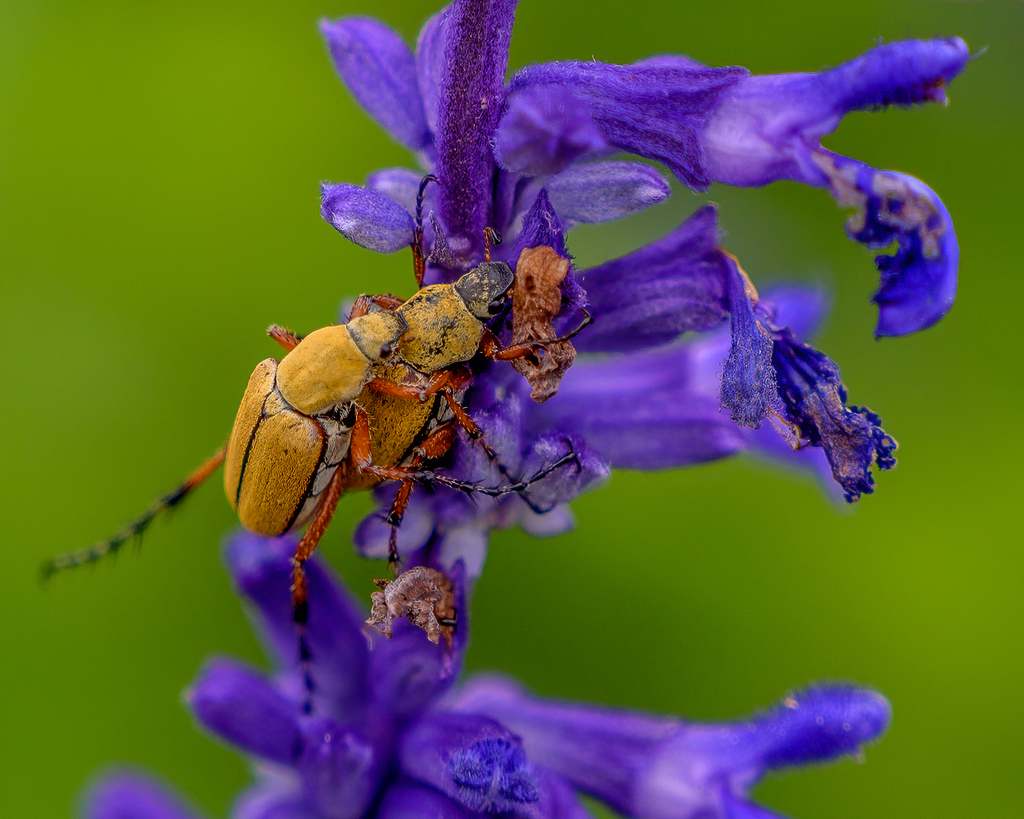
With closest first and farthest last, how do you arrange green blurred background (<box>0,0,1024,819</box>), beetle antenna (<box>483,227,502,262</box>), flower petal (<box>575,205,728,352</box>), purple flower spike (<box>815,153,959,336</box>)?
purple flower spike (<box>815,153,959,336</box>) → beetle antenna (<box>483,227,502,262</box>) → flower petal (<box>575,205,728,352</box>) → green blurred background (<box>0,0,1024,819</box>)

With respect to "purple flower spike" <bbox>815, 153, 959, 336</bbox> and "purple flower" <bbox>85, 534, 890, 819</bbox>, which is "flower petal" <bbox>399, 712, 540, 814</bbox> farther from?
"purple flower spike" <bbox>815, 153, 959, 336</bbox>

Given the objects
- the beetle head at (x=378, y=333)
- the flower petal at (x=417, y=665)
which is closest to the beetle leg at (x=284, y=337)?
the beetle head at (x=378, y=333)

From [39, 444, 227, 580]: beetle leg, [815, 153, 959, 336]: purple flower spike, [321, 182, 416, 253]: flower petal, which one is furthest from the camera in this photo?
[39, 444, 227, 580]: beetle leg

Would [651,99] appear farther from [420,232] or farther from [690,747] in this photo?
[690,747]

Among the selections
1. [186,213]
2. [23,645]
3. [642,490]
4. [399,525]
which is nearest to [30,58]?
[186,213]

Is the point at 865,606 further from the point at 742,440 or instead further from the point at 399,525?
the point at 399,525

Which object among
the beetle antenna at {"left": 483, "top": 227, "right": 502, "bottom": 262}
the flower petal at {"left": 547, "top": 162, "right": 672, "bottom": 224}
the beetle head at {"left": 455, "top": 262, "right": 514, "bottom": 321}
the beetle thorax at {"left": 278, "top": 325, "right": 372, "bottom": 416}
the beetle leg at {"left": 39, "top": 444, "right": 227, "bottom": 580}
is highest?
the flower petal at {"left": 547, "top": 162, "right": 672, "bottom": 224}

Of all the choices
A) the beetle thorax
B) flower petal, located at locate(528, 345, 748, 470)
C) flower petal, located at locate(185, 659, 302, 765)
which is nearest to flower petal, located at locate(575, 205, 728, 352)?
flower petal, located at locate(528, 345, 748, 470)
